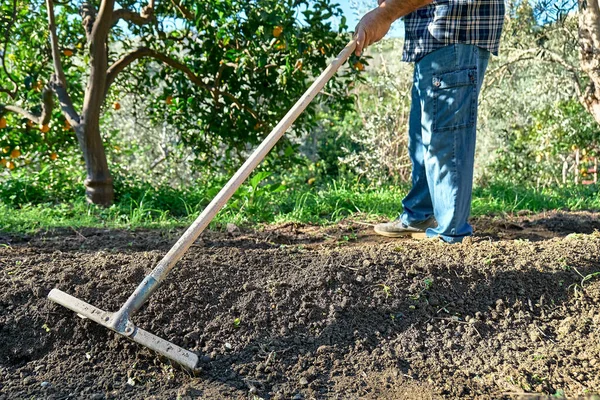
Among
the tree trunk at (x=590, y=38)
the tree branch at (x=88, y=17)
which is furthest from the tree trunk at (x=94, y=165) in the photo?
the tree trunk at (x=590, y=38)

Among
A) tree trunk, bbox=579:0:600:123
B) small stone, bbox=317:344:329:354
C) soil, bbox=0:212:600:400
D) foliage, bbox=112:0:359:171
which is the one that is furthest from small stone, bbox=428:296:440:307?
tree trunk, bbox=579:0:600:123

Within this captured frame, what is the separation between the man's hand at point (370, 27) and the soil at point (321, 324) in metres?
1.03

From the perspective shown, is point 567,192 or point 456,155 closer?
point 456,155

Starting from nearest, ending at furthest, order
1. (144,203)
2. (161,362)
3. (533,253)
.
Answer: (161,362) < (533,253) < (144,203)

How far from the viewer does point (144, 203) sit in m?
4.75

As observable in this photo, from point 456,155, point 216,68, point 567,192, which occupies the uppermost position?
point 216,68

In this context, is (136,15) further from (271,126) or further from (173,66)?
(271,126)

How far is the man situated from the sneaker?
0.31 m

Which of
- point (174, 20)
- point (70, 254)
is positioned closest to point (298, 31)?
point (174, 20)

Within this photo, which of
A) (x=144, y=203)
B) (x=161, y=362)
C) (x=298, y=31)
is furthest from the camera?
(x=144, y=203)

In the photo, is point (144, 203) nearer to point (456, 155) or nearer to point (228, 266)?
point (228, 266)

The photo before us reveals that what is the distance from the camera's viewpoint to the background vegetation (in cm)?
427

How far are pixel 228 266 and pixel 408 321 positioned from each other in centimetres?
80

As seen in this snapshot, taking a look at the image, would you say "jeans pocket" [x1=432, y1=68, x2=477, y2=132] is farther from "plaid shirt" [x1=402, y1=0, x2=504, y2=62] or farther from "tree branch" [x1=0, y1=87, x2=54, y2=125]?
"tree branch" [x1=0, y1=87, x2=54, y2=125]
